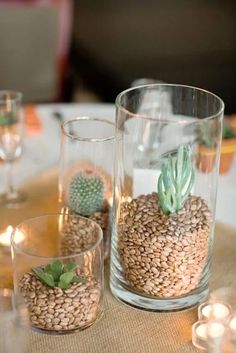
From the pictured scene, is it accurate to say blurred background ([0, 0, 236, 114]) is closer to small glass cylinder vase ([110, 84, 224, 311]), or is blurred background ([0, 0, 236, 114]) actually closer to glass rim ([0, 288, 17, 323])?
small glass cylinder vase ([110, 84, 224, 311])

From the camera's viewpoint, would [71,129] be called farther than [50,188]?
No

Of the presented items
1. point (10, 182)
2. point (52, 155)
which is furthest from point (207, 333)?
point (52, 155)

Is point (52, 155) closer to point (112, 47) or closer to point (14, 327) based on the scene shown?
point (14, 327)

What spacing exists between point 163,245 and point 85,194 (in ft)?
0.70

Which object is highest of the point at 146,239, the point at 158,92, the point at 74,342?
the point at 158,92

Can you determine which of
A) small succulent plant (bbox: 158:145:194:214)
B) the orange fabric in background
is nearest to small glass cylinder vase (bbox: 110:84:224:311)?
small succulent plant (bbox: 158:145:194:214)

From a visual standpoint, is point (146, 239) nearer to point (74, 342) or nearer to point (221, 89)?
point (74, 342)

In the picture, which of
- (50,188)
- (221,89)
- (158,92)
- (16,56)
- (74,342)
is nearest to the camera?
(74,342)

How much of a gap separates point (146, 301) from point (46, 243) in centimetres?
21

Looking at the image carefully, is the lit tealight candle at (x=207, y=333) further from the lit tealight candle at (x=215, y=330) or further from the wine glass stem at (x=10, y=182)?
the wine glass stem at (x=10, y=182)

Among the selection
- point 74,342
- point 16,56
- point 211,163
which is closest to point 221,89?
point 16,56

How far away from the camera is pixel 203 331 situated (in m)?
1.06

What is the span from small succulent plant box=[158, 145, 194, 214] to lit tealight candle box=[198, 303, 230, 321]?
15 centimetres

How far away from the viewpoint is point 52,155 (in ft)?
5.55
